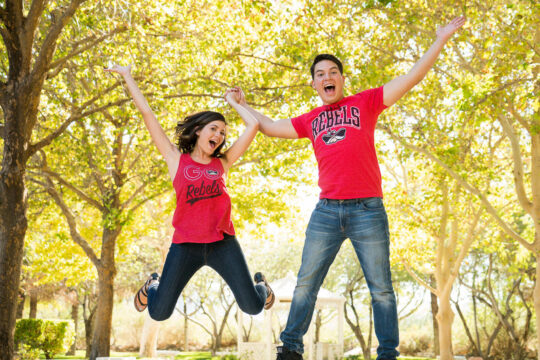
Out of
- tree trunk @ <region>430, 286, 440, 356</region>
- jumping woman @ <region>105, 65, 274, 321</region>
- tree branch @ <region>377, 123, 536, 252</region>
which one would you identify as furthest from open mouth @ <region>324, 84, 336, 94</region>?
tree trunk @ <region>430, 286, 440, 356</region>

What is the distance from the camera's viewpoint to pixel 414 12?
1266cm

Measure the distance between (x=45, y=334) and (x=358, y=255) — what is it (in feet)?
72.3

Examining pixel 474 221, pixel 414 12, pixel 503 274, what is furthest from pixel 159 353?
pixel 503 274

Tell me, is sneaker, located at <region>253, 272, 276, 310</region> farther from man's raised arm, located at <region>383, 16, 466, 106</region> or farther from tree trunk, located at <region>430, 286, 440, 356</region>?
tree trunk, located at <region>430, 286, 440, 356</region>

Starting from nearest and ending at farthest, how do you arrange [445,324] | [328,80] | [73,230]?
1. [328,80]
2. [73,230]
3. [445,324]

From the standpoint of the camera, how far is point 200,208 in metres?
4.95

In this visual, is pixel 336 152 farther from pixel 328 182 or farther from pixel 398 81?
pixel 398 81

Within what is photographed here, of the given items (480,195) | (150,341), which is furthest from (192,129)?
(150,341)

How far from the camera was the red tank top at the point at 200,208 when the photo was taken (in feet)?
16.1

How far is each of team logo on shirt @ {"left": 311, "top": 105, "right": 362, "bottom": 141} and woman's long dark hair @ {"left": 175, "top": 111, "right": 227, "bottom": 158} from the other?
1080 mm

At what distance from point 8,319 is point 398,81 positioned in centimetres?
714

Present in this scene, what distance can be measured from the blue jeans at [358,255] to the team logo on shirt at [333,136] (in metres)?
0.49

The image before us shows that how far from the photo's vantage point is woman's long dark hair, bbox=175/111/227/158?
17.4 ft

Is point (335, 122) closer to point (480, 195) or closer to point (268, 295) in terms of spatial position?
point (268, 295)
